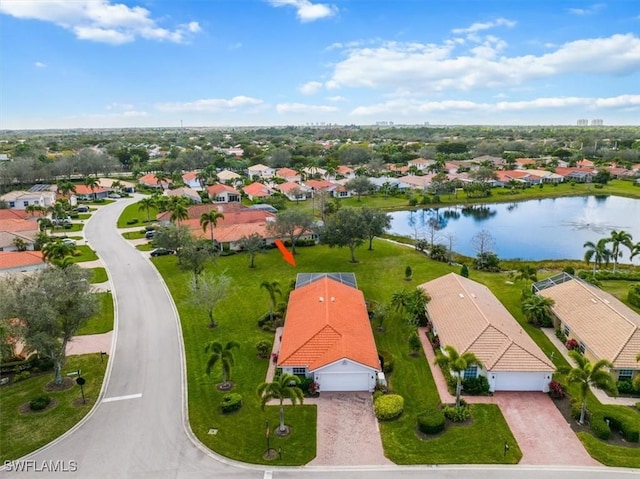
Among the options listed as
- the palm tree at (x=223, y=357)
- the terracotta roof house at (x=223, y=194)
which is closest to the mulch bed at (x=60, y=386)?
the palm tree at (x=223, y=357)

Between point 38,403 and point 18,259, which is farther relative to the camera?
point 18,259

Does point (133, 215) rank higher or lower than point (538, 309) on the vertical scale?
lower

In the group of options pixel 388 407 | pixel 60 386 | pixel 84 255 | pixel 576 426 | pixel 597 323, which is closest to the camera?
pixel 576 426

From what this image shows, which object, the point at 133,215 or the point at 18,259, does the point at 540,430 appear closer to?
the point at 18,259

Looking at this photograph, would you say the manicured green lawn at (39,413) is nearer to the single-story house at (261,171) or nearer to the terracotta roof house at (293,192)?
the terracotta roof house at (293,192)

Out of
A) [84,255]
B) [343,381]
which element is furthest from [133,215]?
[343,381]

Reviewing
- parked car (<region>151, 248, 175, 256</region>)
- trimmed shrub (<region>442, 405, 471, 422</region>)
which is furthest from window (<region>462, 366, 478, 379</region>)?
parked car (<region>151, 248, 175, 256</region>)

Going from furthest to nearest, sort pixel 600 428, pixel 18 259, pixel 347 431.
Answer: pixel 18 259 → pixel 347 431 → pixel 600 428
